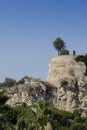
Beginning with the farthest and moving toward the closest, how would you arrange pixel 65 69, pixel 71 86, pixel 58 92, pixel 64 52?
pixel 64 52 → pixel 65 69 → pixel 71 86 → pixel 58 92

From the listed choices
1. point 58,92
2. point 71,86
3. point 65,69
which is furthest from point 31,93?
point 65,69

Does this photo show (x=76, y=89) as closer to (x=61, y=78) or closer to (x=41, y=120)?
(x=61, y=78)

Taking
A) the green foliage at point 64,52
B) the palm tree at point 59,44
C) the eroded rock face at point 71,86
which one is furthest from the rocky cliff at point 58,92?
the palm tree at point 59,44

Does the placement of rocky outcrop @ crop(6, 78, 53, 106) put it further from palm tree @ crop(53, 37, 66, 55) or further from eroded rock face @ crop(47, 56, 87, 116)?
palm tree @ crop(53, 37, 66, 55)

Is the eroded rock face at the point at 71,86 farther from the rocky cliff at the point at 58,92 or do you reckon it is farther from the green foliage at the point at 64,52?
the green foliage at the point at 64,52

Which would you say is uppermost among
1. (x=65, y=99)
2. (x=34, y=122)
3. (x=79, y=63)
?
(x=79, y=63)

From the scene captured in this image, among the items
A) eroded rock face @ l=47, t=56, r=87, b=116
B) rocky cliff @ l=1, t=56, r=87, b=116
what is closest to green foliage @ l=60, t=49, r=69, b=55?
eroded rock face @ l=47, t=56, r=87, b=116

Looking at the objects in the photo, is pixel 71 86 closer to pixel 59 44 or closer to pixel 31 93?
pixel 31 93

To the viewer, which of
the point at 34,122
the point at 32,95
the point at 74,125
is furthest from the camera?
the point at 32,95

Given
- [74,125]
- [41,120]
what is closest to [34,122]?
[41,120]

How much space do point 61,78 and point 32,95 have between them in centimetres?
524

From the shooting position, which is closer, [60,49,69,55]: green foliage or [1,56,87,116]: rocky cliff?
[1,56,87,116]: rocky cliff

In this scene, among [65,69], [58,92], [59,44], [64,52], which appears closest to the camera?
[58,92]

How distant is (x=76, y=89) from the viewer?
300 ft
